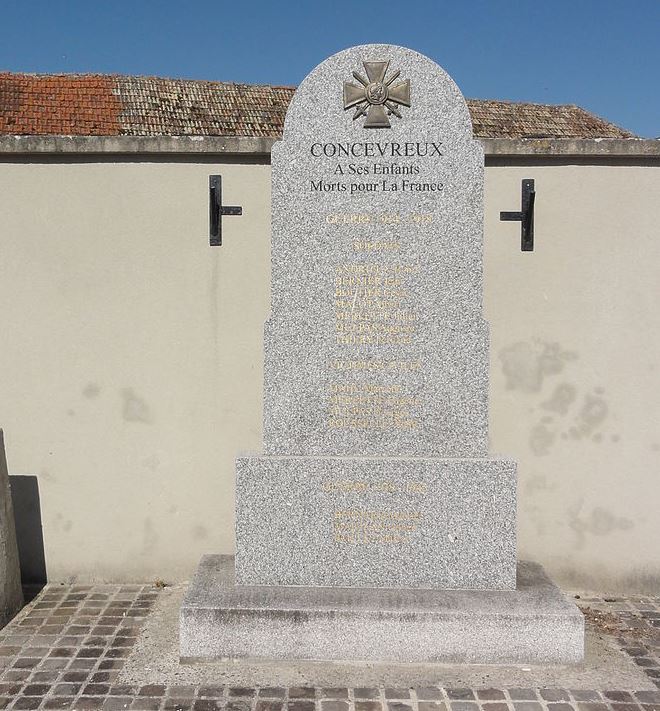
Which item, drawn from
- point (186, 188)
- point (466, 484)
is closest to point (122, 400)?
point (186, 188)

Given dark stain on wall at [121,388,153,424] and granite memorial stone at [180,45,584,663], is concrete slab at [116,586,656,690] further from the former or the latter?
dark stain on wall at [121,388,153,424]

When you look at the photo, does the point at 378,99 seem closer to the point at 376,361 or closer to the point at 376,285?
the point at 376,285

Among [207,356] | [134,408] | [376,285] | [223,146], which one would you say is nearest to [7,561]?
[134,408]

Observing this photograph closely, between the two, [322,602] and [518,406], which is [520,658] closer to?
[322,602]

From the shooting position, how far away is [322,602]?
3.66 meters

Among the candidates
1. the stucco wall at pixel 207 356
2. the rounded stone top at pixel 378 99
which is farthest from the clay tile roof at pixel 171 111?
the rounded stone top at pixel 378 99

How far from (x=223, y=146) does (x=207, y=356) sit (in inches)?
53.1

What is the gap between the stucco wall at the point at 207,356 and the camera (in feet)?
15.5

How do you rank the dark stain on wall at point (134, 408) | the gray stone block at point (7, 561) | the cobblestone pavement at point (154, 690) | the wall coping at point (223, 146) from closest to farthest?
1. the cobblestone pavement at point (154, 690)
2. the gray stone block at point (7, 561)
3. the wall coping at point (223, 146)
4. the dark stain on wall at point (134, 408)

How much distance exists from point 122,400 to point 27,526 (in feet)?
3.45

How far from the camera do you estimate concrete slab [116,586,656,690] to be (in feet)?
11.4

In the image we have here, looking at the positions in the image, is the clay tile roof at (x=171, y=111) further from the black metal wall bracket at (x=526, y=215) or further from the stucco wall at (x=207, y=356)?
the black metal wall bracket at (x=526, y=215)

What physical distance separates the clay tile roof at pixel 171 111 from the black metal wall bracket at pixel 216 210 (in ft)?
33.9

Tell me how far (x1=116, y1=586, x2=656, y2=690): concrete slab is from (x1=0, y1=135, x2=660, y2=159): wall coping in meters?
2.98
